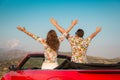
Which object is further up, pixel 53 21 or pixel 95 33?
pixel 53 21

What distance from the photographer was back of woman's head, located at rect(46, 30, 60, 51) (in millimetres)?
8781

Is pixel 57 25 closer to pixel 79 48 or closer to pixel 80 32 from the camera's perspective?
pixel 80 32

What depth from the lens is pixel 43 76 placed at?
6996 mm

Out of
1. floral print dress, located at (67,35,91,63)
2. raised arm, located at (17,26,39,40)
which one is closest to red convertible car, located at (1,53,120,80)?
raised arm, located at (17,26,39,40)

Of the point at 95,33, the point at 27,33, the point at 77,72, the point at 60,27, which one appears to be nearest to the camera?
the point at 77,72

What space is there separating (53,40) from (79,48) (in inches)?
34.4

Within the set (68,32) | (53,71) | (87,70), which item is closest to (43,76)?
(53,71)

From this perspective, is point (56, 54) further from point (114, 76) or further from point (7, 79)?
point (114, 76)

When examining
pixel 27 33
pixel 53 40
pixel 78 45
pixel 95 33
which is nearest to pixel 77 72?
pixel 53 40

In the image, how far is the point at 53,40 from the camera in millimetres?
8812

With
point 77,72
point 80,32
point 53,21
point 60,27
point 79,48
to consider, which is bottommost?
point 77,72

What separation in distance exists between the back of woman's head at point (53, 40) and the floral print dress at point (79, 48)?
0.61 metres

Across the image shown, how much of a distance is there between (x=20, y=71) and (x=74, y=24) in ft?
6.86

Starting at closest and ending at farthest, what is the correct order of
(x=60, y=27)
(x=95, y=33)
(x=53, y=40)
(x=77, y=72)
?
1. (x=77, y=72)
2. (x=53, y=40)
3. (x=60, y=27)
4. (x=95, y=33)
